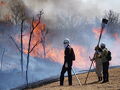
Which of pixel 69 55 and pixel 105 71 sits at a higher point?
pixel 69 55

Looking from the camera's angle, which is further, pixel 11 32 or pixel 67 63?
pixel 11 32

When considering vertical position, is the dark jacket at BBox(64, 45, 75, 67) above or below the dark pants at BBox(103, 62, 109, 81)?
above

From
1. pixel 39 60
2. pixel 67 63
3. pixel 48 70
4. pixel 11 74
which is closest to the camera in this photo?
pixel 67 63

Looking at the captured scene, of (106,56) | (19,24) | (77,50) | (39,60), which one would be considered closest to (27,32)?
(19,24)

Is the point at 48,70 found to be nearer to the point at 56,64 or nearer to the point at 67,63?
the point at 56,64

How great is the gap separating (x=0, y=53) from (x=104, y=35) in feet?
65.0

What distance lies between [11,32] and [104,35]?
17.6 m

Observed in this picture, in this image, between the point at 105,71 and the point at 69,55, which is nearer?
the point at 69,55

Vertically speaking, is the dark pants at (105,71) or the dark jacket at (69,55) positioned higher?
the dark jacket at (69,55)

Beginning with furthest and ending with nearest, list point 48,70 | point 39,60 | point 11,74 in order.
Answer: point 39,60
point 48,70
point 11,74

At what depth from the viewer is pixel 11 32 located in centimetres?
6159

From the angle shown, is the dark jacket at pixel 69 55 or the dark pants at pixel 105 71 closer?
the dark jacket at pixel 69 55

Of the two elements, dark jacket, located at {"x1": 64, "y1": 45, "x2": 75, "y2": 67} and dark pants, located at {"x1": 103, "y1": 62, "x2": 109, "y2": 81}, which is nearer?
dark jacket, located at {"x1": 64, "y1": 45, "x2": 75, "y2": 67}

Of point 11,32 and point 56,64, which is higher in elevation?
point 11,32
